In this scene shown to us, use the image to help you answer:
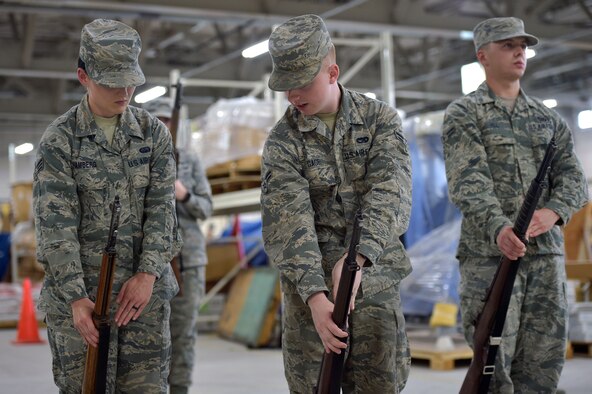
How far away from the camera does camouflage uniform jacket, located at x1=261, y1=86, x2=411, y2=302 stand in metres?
2.79

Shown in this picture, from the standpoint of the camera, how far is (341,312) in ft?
8.36

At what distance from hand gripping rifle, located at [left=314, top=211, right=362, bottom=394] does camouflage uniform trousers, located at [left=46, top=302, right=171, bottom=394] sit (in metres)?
0.70

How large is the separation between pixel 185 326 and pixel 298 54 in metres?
2.95

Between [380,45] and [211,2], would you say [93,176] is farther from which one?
[211,2]

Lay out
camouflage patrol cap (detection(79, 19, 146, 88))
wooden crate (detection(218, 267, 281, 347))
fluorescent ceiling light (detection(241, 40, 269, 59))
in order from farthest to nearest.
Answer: fluorescent ceiling light (detection(241, 40, 269, 59)), wooden crate (detection(218, 267, 281, 347)), camouflage patrol cap (detection(79, 19, 146, 88))

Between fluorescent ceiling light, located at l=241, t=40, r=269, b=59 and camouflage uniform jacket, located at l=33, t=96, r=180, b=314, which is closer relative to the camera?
camouflage uniform jacket, located at l=33, t=96, r=180, b=314

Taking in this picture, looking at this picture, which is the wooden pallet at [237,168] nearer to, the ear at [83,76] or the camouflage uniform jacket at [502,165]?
the camouflage uniform jacket at [502,165]

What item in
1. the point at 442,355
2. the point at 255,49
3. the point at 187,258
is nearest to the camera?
the point at 187,258

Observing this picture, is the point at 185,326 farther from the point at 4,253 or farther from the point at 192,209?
the point at 4,253

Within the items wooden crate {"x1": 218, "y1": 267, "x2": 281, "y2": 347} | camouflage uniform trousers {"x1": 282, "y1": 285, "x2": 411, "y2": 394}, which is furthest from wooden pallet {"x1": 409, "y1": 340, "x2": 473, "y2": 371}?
camouflage uniform trousers {"x1": 282, "y1": 285, "x2": 411, "y2": 394}

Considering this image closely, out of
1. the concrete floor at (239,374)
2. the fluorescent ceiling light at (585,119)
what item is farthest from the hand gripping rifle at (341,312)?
the fluorescent ceiling light at (585,119)

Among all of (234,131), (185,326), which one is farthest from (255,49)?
(185,326)

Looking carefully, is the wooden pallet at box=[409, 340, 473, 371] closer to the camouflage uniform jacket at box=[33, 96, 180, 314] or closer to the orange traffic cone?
the camouflage uniform jacket at box=[33, 96, 180, 314]

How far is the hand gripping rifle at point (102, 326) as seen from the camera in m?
2.88
